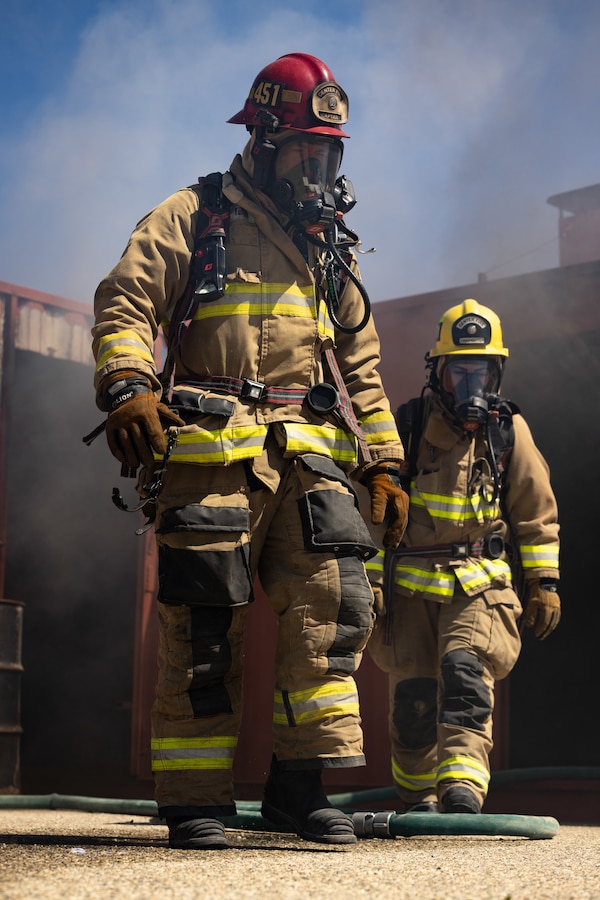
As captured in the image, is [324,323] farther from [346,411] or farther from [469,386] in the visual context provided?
[469,386]

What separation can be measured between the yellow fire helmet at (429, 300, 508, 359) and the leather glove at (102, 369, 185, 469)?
2.30 meters

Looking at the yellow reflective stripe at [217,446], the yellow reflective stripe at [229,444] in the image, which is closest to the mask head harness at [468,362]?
the yellow reflective stripe at [229,444]

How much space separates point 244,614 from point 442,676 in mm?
1569

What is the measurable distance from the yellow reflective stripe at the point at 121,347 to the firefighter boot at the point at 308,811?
1.14m

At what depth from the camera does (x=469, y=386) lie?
4.96 meters

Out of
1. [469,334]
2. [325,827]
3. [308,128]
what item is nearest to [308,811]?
[325,827]

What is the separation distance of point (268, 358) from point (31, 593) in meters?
6.44

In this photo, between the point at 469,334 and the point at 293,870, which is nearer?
the point at 293,870

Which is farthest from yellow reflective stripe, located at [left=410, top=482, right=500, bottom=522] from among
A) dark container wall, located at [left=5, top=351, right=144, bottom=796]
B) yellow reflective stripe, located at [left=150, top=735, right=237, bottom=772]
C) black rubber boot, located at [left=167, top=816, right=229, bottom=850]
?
dark container wall, located at [left=5, top=351, right=144, bottom=796]

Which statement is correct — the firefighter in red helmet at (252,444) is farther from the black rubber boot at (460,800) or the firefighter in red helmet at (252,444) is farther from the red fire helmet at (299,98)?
the black rubber boot at (460,800)

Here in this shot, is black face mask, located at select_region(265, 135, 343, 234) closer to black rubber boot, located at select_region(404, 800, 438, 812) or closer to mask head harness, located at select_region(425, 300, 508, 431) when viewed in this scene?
mask head harness, located at select_region(425, 300, 508, 431)

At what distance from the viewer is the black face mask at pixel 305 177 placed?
341 cm

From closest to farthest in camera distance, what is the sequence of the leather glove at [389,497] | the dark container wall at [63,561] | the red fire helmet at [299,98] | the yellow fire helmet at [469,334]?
1. the red fire helmet at [299,98]
2. the leather glove at [389,497]
3. the yellow fire helmet at [469,334]
4. the dark container wall at [63,561]

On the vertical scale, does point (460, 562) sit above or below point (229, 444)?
below
